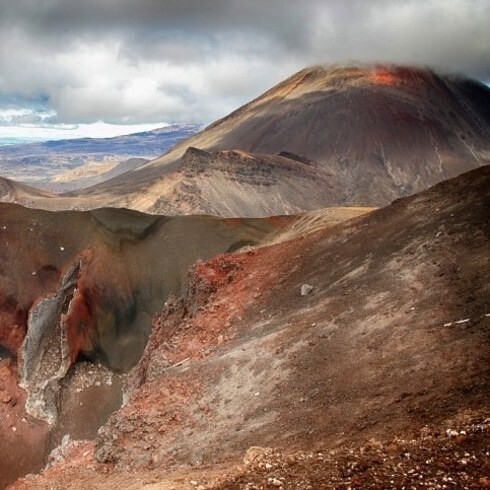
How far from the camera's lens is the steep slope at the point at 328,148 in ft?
337

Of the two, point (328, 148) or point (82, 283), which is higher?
point (328, 148)

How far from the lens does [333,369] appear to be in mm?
15523

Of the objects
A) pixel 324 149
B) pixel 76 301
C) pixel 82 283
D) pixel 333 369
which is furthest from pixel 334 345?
pixel 324 149

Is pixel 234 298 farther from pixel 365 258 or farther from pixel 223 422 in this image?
pixel 223 422

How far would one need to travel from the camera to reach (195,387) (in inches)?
744

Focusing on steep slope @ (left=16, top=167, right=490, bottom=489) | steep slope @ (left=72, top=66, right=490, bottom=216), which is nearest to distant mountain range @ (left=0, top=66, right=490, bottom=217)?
steep slope @ (left=72, top=66, right=490, bottom=216)

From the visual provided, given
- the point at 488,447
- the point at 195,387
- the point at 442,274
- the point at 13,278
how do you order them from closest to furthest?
the point at 488,447
the point at 442,274
the point at 195,387
the point at 13,278

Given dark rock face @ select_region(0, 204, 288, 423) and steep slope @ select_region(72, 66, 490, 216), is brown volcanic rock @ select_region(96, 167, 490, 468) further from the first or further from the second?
steep slope @ select_region(72, 66, 490, 216)

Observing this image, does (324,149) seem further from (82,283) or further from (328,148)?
(82,283)

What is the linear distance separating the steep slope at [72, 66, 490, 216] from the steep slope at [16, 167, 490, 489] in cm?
6926

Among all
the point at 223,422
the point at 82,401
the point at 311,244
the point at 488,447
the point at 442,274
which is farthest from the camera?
the point at 82,401

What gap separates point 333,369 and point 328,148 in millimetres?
138922

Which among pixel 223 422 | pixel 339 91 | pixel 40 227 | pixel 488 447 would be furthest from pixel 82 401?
pixel 339 91

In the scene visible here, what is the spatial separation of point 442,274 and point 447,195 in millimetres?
7073
